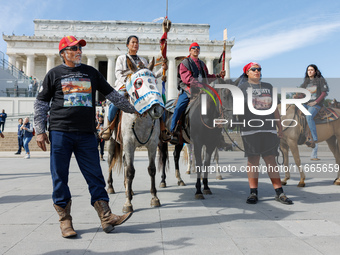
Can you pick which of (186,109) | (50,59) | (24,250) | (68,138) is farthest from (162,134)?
(50,59)

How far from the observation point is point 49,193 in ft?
20.2

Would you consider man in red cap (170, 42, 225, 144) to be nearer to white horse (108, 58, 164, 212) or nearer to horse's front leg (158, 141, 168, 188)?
horse's front leg (158, 141, 168, 188)

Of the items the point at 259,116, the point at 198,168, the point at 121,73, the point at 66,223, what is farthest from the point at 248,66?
the point at 66,223

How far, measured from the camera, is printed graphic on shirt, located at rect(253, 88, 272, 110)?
5379mm

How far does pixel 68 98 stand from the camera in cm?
361

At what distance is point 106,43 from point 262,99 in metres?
56.5

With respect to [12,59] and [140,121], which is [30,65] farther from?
[140,121]

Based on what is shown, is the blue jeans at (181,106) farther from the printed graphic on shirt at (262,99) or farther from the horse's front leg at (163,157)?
the printed graphic on shirt at (262,99)

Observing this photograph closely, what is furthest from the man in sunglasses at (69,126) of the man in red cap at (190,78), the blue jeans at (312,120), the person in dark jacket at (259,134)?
the blue jeans at (312,120)

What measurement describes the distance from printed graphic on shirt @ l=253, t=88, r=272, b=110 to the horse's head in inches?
90.5

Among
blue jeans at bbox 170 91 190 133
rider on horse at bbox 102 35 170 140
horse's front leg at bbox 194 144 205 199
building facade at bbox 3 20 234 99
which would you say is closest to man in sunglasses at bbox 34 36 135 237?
rider on horse at bbox 102 35 170 140

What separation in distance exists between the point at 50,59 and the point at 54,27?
760 centimetres

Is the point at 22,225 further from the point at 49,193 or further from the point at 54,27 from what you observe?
the point at 54,27

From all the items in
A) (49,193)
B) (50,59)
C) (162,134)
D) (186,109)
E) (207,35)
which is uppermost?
(207,35)
